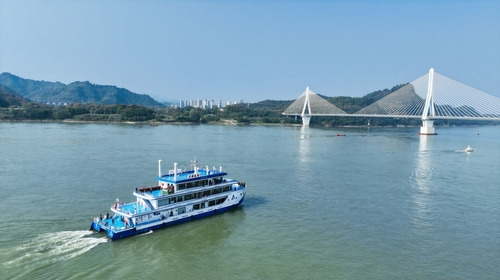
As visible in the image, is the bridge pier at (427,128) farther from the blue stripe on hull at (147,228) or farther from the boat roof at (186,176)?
the boat roof at (186,176)

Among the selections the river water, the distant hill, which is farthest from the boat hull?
the distant hill

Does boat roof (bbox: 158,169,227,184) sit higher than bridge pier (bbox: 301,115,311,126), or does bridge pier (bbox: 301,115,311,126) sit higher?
bridge pier (bbox: 301,115,311,126)

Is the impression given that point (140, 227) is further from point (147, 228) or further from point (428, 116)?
point (428, 116)

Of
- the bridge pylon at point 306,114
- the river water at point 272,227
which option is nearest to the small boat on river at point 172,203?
the river water at point 272,227

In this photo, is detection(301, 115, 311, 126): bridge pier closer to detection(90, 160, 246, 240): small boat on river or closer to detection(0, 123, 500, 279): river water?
detection(0, 123, 500, 279): river water

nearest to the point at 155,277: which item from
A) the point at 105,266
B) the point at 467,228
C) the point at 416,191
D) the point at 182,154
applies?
the point at 105,266

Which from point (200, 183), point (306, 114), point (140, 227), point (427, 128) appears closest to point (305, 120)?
point (306, 114)

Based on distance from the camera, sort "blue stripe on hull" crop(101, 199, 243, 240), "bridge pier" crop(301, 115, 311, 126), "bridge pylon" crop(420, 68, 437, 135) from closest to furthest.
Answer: "blue stripe on hull" crop(101, 199, 243, 240) < "bridge pylon" crop(420, 68, 437, 135) < "bridge pier" crop(301, 115, 311, 126)
